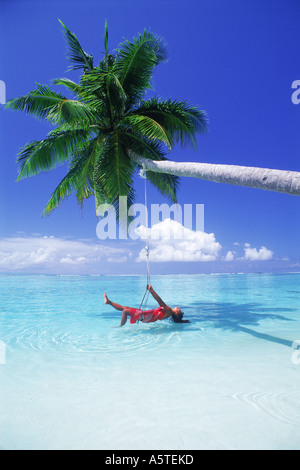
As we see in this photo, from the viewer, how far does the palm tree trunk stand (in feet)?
10.5

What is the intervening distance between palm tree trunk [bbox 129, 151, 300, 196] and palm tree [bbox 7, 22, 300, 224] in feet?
2.73

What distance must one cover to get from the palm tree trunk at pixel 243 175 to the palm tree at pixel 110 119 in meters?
0.83

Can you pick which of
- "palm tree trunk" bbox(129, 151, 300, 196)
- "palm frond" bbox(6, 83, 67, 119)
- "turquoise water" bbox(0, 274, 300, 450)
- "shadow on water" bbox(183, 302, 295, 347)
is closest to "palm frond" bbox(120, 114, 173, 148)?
"palm tree trunk" bbox(129, 151, 300, 196)

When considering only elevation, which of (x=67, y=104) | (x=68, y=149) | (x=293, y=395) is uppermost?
(x=67, y=104)

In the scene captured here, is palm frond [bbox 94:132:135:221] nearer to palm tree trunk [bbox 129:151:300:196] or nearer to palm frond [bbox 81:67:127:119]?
palm frond [bbox 81:67:127:119]

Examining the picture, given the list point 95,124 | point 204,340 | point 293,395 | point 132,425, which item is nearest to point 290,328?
point 204,340

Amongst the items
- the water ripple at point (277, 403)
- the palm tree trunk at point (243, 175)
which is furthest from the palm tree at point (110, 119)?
the water ripple at point (277, 403)

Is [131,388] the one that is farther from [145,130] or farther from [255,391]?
[145,130]

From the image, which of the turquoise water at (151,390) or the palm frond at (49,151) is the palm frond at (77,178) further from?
the turquoise water at (151,390)

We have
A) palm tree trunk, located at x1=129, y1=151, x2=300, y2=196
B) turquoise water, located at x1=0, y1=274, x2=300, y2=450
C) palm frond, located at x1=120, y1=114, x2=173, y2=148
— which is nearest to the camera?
turquoise water, located at x1=0, y1=274, x2=300, y2=450

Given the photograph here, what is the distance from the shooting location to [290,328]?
7.07 metres

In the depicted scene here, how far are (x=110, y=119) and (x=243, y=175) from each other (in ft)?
15.2
